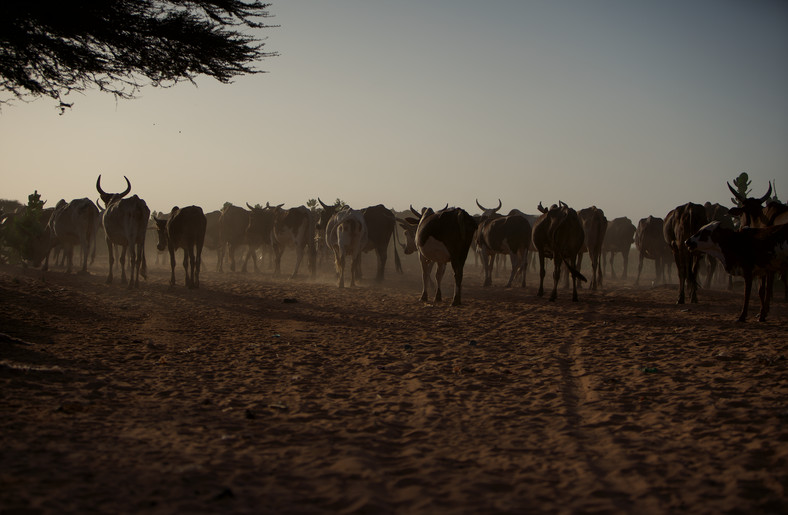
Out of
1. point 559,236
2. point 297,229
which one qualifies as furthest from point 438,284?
point 297,229

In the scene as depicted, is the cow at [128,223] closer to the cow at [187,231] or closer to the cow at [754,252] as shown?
the cow at [187,231]

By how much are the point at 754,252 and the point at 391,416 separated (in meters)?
7.25

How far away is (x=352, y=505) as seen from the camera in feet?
10.5

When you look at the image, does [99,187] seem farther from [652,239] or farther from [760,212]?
[652,239]

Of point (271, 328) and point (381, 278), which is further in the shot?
point (381, 278)

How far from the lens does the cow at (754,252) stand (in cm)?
908

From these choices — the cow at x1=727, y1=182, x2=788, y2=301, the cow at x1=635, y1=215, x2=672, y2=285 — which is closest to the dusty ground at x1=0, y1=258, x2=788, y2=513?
the cow at x1=727, y1=182, x2=788, y2=301

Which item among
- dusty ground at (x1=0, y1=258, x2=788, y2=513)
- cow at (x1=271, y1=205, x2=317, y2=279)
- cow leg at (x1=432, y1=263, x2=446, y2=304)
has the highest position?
cow at (x1=271, y1=205, x2=317, y2=279)

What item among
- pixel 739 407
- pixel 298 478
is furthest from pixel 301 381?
pixel 739 407

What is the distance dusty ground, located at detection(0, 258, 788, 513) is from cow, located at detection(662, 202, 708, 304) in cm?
291

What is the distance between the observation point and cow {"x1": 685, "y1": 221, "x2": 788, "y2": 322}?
9.08 meters

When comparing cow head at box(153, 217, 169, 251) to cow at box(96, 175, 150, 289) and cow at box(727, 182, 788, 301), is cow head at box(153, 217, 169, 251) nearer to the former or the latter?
cow at box(96, 175, 150, 289)

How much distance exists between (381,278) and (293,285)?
9.26 ft

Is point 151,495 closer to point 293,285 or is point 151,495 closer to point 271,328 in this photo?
point 271,328
